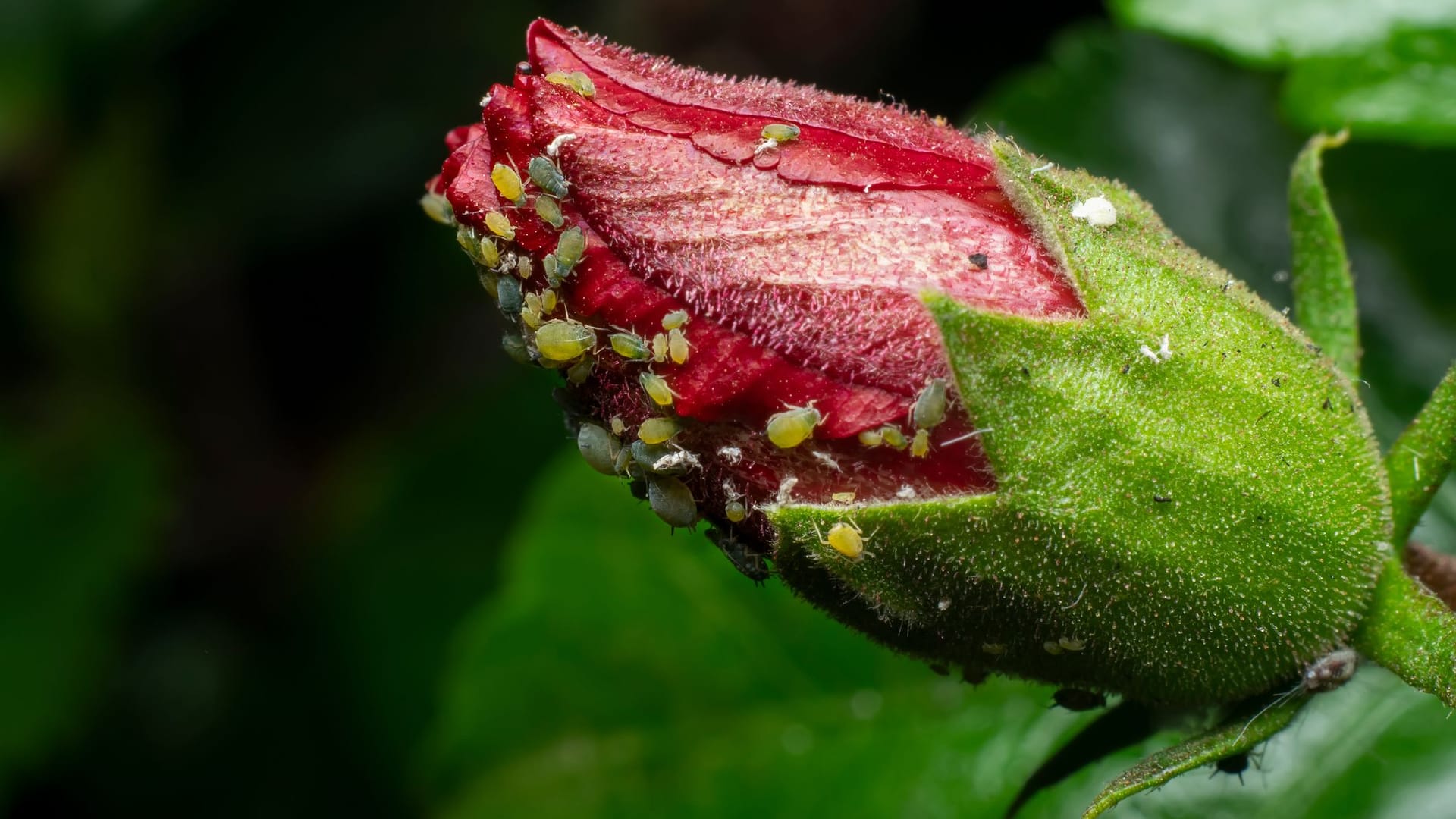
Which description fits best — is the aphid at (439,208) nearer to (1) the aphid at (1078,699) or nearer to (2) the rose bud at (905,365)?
(2) the rose bud at (905,365)

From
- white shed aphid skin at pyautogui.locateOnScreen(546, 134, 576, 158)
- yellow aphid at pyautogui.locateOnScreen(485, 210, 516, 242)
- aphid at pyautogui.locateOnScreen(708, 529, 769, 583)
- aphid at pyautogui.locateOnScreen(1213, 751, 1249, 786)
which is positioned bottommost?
aphid at pyautogui.locateOnScreen(1213, 751, 1249, 786)

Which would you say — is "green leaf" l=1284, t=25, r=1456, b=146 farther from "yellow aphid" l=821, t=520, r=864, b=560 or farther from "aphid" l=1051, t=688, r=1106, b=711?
"yellow aphid" l=821, t=520, r=864, b=560

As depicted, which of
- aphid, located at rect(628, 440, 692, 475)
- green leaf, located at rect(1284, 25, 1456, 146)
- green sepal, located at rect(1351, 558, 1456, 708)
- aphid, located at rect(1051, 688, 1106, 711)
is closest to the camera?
aphid, located at rect(628, 440, 692, 475)

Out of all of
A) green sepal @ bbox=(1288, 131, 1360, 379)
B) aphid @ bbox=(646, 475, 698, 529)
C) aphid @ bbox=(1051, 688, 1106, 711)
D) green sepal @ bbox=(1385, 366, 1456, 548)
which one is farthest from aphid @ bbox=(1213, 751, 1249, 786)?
aphid @ bbox=(646, 475, 698, 529)

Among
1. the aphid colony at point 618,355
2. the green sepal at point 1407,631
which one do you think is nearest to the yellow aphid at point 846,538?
the aphid colony at point 618,355

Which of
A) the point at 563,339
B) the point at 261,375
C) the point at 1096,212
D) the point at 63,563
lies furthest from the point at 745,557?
the point at 261,375
